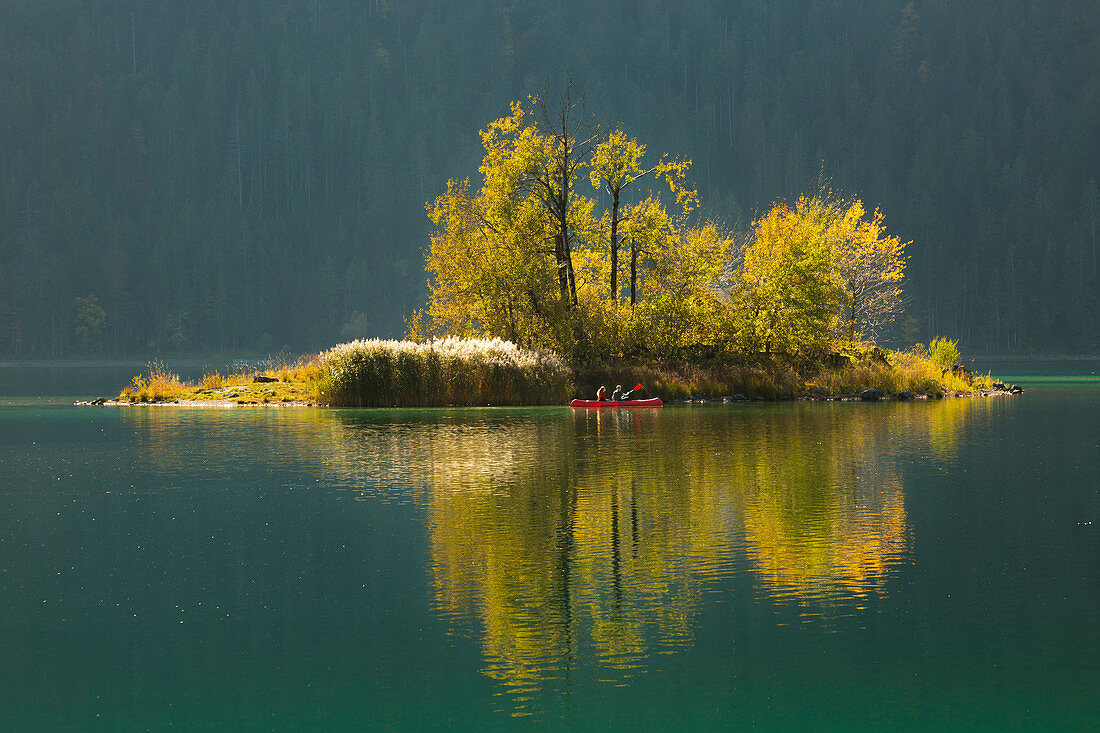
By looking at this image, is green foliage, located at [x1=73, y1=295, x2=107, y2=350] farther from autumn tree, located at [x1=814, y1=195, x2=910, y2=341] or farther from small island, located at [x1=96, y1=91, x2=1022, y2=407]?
autumn tree, located at [x1=814, y1=195, x2=910, y2=341]

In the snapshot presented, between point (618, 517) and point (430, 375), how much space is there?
26.6m

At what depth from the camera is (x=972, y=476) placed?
1962 cm

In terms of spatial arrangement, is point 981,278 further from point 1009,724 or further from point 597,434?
point 1009,724

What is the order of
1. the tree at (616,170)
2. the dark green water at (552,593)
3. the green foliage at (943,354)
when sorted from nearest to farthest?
the dark green water at (552,593)
the tree at (616,170)
the green foliage at (943,354)

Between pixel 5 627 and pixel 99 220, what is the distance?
582 ft

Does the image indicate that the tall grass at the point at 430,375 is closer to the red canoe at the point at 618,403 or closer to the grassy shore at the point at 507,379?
the grassy shore at the point at 507,379

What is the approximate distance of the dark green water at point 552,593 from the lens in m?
7.95

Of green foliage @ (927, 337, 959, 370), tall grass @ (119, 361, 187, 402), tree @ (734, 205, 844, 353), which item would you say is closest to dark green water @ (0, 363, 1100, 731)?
tall grass @ (119, 361, 187, 402)

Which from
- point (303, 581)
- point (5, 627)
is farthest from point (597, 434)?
point (5, 627)

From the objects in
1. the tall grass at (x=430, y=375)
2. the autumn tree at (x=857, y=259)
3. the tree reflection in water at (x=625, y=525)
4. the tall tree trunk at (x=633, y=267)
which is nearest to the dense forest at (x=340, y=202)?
the autumn tree at (x=857, y=259)

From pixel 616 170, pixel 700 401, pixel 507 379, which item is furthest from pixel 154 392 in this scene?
pixel 700 401

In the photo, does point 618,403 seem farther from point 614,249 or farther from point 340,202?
point 340,202

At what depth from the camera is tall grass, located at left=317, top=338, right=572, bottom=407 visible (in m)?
40.7

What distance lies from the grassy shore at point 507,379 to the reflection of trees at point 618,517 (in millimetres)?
9791
